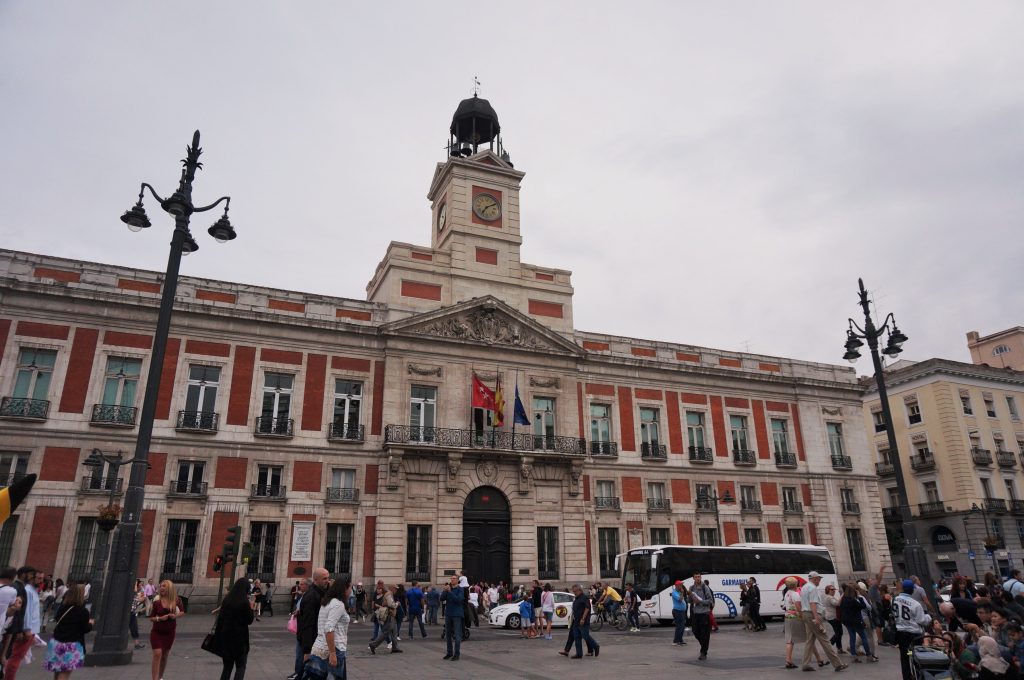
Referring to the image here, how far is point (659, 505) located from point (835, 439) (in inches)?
487

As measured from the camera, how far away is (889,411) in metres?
20.4

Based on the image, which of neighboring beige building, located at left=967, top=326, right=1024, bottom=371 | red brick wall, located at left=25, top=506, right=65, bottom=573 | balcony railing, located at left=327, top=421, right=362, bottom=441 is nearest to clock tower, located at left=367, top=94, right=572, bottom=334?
balcony railing, located at left=327, top=421, right=362, bottom=441

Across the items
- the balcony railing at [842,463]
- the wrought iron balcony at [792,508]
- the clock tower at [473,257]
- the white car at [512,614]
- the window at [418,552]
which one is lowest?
the white car at [512,614]

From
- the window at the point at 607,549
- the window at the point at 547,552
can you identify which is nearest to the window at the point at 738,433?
the window at the point at 607,549

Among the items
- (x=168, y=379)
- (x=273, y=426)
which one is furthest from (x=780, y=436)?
(x=168, y=379)

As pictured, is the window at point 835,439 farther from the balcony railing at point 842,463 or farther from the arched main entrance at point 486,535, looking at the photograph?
the arched main entrance at point 486,535

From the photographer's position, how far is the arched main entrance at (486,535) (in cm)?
2981

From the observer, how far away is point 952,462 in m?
43.7

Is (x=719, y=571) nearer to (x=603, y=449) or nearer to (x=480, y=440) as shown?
(x=603, y=449)

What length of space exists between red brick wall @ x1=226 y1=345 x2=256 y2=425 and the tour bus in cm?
1610

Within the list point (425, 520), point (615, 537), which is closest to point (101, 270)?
point (425, 520)

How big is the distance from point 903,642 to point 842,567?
27463mm

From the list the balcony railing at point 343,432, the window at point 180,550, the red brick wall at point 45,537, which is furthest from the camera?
the balcony railing at point 343,432

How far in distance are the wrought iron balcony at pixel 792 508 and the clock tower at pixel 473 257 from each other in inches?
576
